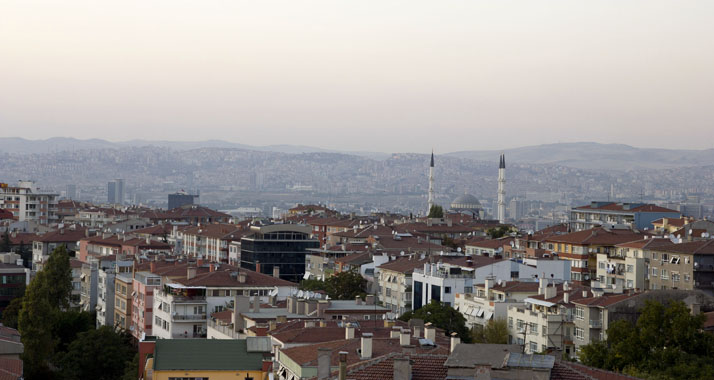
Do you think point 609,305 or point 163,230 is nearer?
point 609,305

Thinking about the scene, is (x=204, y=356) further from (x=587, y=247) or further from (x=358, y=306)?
(x=587, y=247)

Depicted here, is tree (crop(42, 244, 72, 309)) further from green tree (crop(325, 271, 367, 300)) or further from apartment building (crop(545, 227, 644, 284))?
apartment building (crop(545, 227, 644, 284))

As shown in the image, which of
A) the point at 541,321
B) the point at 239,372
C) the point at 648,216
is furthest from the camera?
the point at 648,216

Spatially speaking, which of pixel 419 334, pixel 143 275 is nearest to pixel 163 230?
pixel 143 275

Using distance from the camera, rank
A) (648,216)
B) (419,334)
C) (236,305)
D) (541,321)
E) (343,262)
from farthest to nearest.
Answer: (648,216)
(343,262)
(541,321)
(236,305)
(419,334)

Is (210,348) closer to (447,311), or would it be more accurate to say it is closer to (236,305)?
(236,305)

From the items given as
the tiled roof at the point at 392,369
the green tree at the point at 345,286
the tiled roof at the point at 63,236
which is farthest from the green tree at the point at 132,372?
the tiled roof at the point at 63,236
